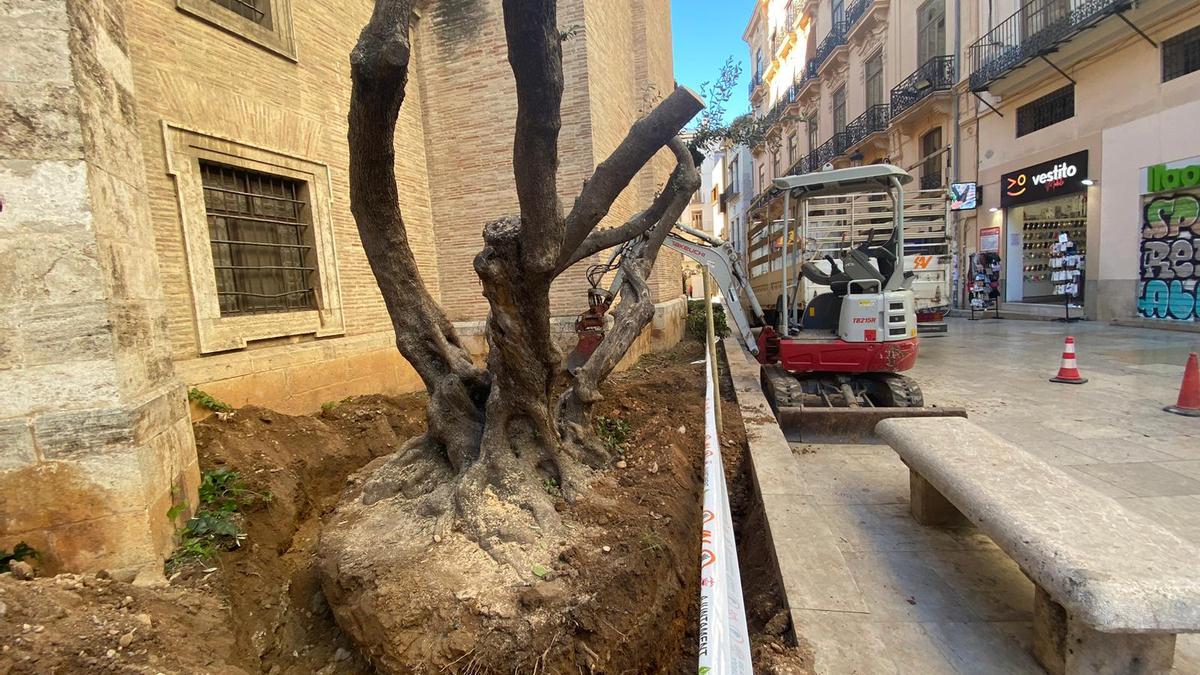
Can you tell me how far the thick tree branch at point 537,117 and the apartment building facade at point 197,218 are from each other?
2.50m

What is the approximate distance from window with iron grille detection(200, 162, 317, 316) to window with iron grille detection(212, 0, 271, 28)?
1.74m

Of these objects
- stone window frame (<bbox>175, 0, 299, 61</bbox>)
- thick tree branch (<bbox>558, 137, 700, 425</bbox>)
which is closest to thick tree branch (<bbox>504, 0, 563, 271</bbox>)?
thick tree branch (<bbox>558, 137, 700, 425</bbox>)

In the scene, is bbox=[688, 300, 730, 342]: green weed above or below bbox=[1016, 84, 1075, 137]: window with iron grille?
below

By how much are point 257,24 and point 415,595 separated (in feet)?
20.5

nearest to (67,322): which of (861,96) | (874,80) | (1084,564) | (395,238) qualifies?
(395,238)

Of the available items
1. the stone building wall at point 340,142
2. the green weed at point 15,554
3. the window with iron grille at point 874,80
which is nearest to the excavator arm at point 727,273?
the stone building wall at point 340,142

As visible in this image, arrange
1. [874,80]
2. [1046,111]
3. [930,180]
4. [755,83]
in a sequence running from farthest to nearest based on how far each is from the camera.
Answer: [755,83]
[874,80]
[930,180]
[1046,111]

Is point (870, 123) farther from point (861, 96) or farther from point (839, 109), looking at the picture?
point (839, 109)

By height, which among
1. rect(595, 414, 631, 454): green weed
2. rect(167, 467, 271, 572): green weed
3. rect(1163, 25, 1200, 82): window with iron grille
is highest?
rect(1163, 25, 1200, 82): window with iron grille

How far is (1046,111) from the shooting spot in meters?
13.0

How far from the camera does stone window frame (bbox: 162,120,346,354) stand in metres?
4.73

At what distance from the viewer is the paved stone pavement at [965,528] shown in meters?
2.20

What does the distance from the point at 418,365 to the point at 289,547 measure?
1.62 m

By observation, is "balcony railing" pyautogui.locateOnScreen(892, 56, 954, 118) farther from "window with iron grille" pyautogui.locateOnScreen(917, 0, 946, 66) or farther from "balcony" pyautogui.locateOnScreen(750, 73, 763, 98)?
"balcony" pyautogui.locateOnScreen(750, 73, 763, 98)
